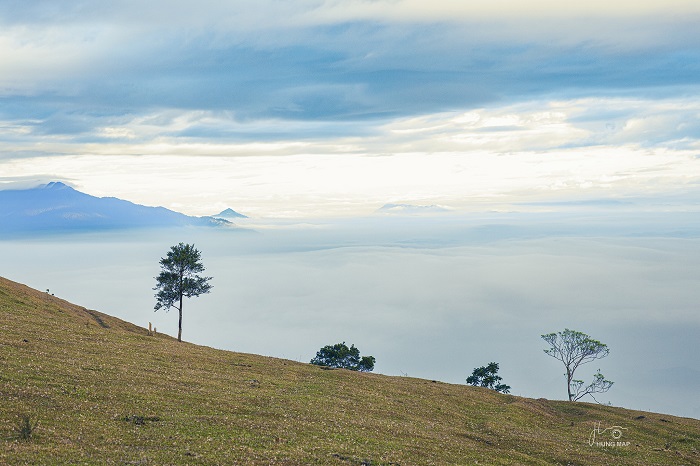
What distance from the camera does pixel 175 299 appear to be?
3615 inches

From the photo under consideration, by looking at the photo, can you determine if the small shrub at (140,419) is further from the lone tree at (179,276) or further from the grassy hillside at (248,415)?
the lone tree at (179,276)

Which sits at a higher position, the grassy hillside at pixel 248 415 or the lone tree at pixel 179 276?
the lone tree at pixel 179 276

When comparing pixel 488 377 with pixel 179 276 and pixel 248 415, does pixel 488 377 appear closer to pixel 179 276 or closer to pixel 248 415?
pixel 179 276

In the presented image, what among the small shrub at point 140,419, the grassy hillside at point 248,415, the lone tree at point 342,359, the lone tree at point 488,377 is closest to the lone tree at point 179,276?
the grassy hillside at point 248,415

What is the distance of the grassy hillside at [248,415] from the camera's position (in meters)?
30.5

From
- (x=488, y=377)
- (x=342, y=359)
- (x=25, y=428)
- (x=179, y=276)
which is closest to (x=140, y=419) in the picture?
(x=25, y=428)

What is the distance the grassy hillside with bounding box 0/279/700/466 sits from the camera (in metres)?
30.5

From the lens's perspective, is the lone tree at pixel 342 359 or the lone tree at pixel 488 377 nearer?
the lone tree at pixel 488 377

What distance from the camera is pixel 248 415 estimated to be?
3856cm

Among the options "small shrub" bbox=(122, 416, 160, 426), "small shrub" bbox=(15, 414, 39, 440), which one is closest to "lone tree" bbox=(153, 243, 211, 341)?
"small shrub" bbox=(122, 416, 160, 426)

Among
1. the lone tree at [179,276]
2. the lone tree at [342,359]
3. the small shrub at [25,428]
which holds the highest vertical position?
the lone tree at [179,276]

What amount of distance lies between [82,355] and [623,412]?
56.4m

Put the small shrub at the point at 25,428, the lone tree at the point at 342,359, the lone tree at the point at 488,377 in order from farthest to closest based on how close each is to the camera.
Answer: the lone tree at the point at 342,359 → the lone tree at the point at 488,377 → the small shrub at the point at 25,428

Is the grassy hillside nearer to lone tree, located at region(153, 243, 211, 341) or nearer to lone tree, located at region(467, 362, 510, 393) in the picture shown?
lone tree, located at region(153, 243, 211, 341)
